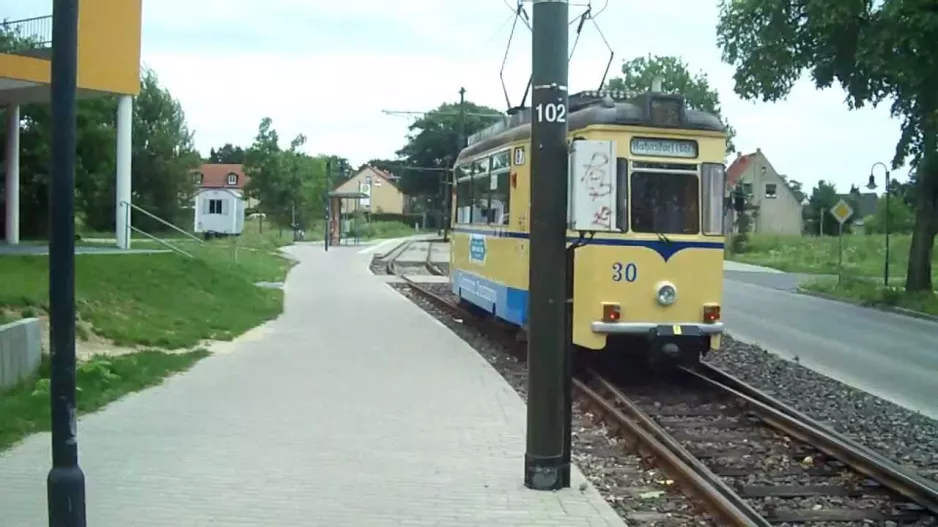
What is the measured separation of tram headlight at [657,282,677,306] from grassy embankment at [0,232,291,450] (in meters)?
5.58

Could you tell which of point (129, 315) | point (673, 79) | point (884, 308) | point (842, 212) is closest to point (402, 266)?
point (842, 212)

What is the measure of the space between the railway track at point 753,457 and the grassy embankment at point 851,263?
16.6m

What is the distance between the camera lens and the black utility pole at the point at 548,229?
7.18m

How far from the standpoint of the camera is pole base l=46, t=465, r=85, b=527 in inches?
203

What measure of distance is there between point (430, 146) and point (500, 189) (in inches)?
3410

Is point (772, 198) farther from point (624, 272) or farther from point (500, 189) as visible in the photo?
point (624, 272)

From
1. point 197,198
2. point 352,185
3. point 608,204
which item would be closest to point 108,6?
point 608,204

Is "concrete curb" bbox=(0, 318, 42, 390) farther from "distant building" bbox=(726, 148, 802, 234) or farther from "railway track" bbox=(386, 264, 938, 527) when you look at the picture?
"distant building" bbox=(726, 148, 802, 234)

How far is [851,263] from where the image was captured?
53.0 meters

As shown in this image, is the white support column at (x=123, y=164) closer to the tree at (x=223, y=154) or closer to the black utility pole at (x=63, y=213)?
the black utility pole at (x=63, y=213)

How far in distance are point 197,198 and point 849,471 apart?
57.1 meters

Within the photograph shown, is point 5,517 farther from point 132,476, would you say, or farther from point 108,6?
point 108,6

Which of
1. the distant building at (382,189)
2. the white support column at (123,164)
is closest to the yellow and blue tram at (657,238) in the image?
the white support column at (123,164)

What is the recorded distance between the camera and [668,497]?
7.96 m
